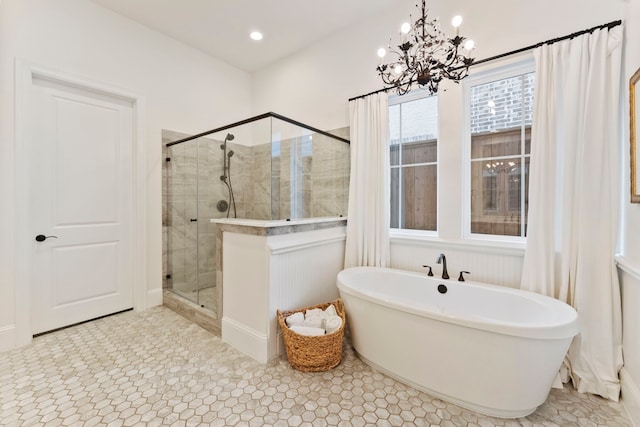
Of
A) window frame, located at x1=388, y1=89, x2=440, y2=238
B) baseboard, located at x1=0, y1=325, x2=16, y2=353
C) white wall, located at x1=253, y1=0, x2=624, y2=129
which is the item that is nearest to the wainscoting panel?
window frame, located at x1=388, y1=89, x2=440, y2=238

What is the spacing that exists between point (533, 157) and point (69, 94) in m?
3.92

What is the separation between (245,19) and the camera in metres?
2.83

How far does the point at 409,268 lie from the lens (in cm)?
259

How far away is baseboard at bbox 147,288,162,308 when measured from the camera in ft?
9.90

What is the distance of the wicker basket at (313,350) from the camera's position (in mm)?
1882

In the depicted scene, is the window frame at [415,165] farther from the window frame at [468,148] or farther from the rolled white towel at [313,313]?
the rolled white towel at [313,313]

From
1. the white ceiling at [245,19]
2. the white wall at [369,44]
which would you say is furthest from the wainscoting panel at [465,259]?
the white ceiling at [245,19]

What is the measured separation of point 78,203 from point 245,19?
8.02 ft

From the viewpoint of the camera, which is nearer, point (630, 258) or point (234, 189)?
point (630, 258)

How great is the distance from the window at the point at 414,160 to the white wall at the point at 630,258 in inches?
46.3

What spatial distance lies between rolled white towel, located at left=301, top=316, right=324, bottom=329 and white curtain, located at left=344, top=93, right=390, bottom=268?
30.6 inches

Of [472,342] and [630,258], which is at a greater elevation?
[630,258]

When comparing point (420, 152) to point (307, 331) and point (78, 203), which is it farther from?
point (78, 203)

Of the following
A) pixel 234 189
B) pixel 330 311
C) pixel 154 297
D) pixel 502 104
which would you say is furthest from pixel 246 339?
pixel 502 104
